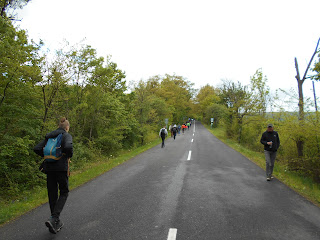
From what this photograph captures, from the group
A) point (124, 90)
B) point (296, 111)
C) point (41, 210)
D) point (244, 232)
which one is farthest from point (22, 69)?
point (124, 90)

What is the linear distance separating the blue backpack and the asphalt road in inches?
48.5

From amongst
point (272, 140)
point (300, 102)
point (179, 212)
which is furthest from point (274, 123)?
point (179, 212)

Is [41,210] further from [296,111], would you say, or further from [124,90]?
[124,90]

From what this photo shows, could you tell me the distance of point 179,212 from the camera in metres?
4.21

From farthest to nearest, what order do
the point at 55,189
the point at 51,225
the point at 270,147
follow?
the point at 270,147
the point at 55,189
the point at 51,225

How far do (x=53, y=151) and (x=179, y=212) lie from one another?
2.67 metres

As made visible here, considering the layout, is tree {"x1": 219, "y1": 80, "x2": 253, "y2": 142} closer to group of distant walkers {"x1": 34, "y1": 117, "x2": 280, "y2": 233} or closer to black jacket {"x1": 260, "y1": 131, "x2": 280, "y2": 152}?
black jacket {"x1": 260, "y1": 131, "x2": 280, "y2": 152}

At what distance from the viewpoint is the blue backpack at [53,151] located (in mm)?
3381

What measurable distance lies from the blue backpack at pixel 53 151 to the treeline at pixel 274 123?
313 inches

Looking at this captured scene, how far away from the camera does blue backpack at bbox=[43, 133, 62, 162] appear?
11.1ft

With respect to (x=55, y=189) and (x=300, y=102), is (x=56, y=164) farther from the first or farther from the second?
(x=300, y=102)

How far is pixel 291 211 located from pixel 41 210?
533cm

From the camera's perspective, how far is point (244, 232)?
3.43m

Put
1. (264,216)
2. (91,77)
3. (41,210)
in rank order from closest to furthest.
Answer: (264,216)
(41,210)
(91,77)
